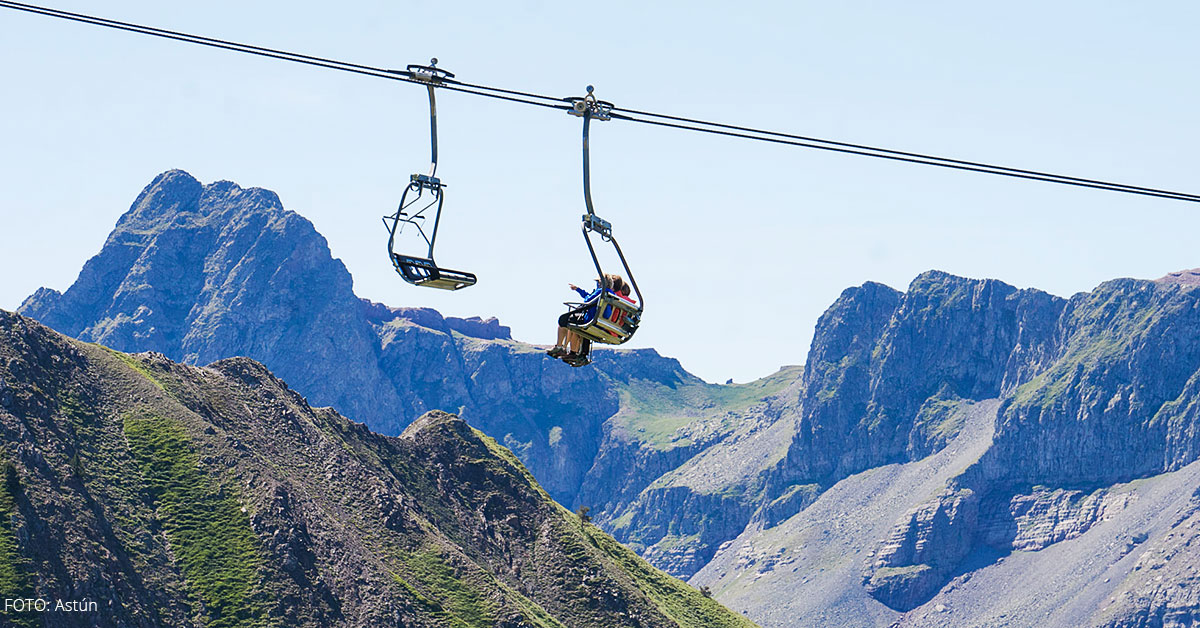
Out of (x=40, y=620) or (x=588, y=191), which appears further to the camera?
(x=40, y=620)

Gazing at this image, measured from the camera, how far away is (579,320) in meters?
63.4

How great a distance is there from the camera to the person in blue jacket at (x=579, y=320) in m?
62.1

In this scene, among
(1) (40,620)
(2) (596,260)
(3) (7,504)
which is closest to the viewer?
(2) (596,260)

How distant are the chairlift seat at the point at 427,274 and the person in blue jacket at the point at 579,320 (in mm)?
5138

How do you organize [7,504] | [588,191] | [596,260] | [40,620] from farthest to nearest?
1. [7,504]
2. [40,620]
3. [596,260]
4. [588,191]

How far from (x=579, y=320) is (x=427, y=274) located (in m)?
8.10

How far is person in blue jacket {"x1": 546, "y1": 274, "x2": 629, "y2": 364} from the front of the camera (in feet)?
204

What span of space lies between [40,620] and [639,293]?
13896 cm

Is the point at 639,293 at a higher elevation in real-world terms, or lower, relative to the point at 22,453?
lower

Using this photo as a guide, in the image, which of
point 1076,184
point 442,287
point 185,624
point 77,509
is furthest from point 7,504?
point 1076,184

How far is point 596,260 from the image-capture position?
187ft

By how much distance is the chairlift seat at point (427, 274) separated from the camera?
189 feet

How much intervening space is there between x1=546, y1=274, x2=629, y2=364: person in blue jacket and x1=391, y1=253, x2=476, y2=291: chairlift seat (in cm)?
514

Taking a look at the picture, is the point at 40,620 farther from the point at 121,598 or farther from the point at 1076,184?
the point at 1076,184
